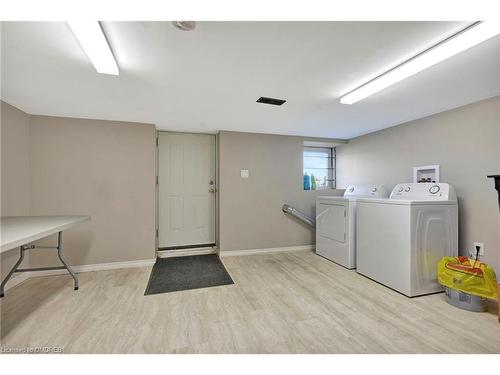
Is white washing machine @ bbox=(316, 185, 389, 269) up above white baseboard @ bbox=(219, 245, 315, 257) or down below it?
above

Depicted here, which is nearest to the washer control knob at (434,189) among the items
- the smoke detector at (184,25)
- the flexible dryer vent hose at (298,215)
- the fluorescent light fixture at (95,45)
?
the flexible dryer vent hose at (298,215)

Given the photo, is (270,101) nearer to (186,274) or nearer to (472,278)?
(186,274)

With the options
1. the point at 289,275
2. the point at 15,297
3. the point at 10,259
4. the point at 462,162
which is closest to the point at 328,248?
the point at 289,275

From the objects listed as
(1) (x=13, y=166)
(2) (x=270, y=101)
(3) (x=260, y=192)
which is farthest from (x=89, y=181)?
(2) (x=270, y=101)

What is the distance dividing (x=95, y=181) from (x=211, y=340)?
2464 millimetres

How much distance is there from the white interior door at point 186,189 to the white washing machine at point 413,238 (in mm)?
2430

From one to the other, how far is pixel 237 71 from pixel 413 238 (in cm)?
220

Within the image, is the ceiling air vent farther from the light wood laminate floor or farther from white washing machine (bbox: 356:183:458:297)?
the light wood laminate floor

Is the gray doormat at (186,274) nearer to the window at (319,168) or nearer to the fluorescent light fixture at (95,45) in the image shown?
the fluorescent light fixture at (95,45)

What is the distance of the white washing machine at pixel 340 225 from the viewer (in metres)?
2.77

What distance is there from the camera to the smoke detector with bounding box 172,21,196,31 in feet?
3.60

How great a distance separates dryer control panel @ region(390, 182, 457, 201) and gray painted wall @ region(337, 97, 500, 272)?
220 millimetres

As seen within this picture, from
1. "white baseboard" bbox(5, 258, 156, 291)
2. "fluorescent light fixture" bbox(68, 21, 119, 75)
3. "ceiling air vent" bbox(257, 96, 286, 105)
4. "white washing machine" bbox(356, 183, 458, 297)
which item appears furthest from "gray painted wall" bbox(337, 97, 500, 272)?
"white baseboard" bbox(5, 258, 156, 291)

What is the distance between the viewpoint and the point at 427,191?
2.41 meters
